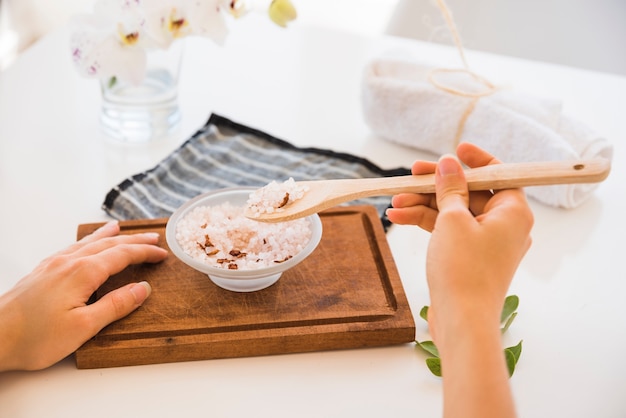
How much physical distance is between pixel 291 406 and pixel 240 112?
827 millimetres

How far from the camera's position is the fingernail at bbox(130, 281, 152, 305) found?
3.09 feet

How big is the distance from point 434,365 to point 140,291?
0.40 m

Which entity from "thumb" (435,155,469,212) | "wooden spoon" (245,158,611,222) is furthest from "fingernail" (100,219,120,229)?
"thumb" (435,155,469,212)

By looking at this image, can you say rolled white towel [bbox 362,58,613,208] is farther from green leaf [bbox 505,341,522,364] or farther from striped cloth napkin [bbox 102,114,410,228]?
green leaf [bbox 505,341,522,364]

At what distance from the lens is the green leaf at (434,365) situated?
0.88 metres

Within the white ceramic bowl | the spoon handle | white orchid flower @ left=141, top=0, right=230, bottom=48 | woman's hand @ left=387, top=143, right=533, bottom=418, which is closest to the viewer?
woman's hand @ left=387, top=143, right=533, bottom=418

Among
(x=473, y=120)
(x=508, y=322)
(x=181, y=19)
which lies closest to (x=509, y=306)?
(x=508, y=322)

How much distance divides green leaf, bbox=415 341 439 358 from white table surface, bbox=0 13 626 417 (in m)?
0.02

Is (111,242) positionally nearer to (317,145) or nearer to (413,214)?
(413,214)

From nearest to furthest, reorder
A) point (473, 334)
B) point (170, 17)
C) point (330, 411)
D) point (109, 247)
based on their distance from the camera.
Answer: point (473, 334)
point (330, 411)
point (109, 247)
point (170, 17)

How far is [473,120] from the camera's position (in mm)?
1322

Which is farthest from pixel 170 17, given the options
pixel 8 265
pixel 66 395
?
pixel 66 395

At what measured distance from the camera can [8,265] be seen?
3.56 feet

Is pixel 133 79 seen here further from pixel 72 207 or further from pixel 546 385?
pixel 546 385
